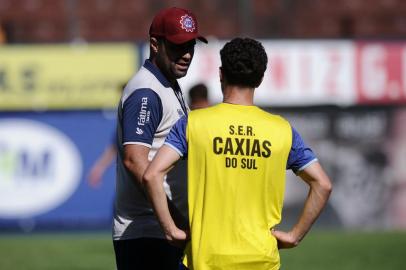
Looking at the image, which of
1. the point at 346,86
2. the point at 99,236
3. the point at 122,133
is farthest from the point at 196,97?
the point at 346,86

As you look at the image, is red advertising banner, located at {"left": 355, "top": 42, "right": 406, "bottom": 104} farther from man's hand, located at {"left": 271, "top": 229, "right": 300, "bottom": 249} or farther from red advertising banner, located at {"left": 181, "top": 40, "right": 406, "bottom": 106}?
man's hand, located at {"left": 271, "top": 229, "right": 300, "bottom": 249}

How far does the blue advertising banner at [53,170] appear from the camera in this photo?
15.2 metres

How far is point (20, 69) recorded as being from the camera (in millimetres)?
15398

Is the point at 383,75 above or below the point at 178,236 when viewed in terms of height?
below

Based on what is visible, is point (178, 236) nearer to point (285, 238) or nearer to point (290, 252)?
point (285, 238)

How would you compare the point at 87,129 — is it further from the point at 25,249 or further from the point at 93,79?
the point at 25,249

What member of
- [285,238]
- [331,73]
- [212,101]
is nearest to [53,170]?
[212,101]

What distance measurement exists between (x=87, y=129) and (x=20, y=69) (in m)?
1.30

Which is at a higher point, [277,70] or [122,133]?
[122,133]

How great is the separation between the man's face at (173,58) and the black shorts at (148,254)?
78 cm

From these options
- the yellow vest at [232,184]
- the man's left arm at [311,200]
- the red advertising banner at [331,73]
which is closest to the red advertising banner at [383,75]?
the red advertising banner at [331,73]

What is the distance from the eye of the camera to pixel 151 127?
4.81 meters

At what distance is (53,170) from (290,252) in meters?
4.50

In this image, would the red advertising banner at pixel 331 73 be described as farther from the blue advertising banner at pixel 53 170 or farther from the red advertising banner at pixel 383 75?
the blue advertising banner at pixel 53 170
